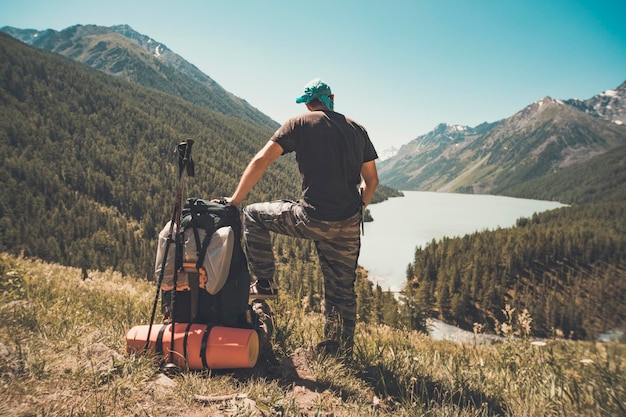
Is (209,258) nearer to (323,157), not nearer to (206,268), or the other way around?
(206,268)

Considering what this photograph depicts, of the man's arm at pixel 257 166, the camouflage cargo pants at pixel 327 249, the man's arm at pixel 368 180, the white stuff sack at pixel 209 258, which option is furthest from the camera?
the man's arm at pixel 368 180

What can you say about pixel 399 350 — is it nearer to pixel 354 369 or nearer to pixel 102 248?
pixel 354 369

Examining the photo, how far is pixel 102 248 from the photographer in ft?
363

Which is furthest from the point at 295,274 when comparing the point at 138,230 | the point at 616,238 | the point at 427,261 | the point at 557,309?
the point at 616,238

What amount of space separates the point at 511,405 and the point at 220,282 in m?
3.41

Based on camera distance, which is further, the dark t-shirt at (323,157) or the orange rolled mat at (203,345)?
the dark t-shirt at (323,157)

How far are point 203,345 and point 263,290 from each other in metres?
1.25

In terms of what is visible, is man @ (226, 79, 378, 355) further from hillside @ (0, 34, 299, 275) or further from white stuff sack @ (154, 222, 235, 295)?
hillside @ (0, 34, 299, 275)

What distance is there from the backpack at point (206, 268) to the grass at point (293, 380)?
0.67 m

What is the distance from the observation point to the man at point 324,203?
4.08 m

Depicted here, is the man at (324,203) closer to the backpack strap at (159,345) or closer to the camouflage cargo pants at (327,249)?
the camouflage cargo pants at (327,249)

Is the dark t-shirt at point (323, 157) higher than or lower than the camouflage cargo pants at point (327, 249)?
higher

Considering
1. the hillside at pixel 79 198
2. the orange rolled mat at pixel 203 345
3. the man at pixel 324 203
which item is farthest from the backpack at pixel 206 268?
the hillside at pixel 79 198

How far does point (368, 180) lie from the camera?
15.7 feet
